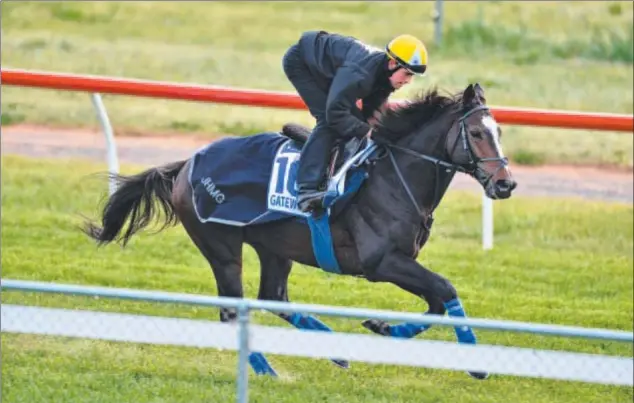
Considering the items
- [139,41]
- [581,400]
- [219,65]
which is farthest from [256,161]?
[139,41]

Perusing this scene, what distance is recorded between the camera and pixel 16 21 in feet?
74.2

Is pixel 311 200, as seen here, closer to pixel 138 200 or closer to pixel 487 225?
pixel 138 200

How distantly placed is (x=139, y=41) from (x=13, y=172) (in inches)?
331

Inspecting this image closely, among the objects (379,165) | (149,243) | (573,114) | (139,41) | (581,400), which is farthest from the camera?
(139,41)

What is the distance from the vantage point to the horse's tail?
870 centimetres

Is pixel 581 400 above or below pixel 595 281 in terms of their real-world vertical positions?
above

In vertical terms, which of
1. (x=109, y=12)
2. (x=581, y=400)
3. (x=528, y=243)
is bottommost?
(x=109, y=12)

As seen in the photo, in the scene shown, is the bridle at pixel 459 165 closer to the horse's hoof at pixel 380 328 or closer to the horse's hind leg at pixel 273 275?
the horse's hoof at pixel 380 328

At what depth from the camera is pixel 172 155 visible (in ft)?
49.1

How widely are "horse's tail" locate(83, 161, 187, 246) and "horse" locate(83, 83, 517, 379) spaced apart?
19 cm

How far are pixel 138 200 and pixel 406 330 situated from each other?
1837mm

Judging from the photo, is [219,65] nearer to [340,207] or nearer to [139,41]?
[139,41]

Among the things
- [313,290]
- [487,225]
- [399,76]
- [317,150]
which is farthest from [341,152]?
[487,225]

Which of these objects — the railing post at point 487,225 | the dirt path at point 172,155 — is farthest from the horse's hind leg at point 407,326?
the dirt path at point 172,155
